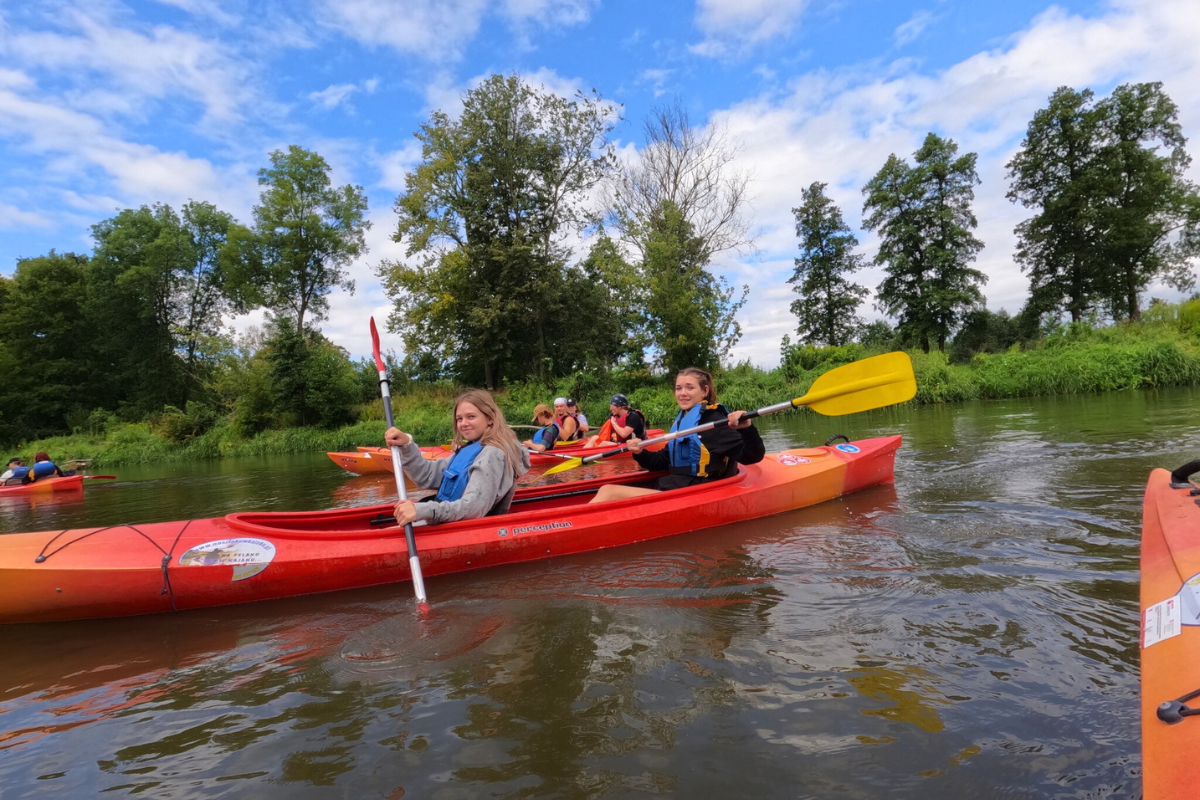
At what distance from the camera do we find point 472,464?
12.8 ft

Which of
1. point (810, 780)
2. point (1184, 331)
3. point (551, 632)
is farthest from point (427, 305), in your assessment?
point (1184, 331)

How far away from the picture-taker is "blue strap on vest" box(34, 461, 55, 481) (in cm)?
1141

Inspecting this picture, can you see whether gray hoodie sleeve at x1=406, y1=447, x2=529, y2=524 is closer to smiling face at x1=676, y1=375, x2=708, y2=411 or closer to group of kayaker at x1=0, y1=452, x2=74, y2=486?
smiling face at x1=676, y1=375, x2=708, y2=411

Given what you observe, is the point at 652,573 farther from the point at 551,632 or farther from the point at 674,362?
the point at 674,362

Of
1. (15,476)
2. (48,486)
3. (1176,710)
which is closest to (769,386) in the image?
(48,486)

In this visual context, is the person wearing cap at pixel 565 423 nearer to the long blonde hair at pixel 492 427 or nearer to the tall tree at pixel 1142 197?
the long blonde hair at pixel 492 427

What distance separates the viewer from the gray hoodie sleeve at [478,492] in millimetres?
3701

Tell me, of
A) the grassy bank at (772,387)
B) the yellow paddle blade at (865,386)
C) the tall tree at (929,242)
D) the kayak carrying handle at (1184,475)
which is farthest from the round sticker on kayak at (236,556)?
the tall tree at (929,242)

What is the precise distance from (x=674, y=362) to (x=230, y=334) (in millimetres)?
A: 22767

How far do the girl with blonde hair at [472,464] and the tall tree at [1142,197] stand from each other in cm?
2634

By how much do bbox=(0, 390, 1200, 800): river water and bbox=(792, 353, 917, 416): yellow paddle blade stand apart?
1268 mm

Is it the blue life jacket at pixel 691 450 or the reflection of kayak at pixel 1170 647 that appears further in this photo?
the blue life jacket at pixel 691 450

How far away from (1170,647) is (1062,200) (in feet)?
91.0

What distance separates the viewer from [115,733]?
2201mm
